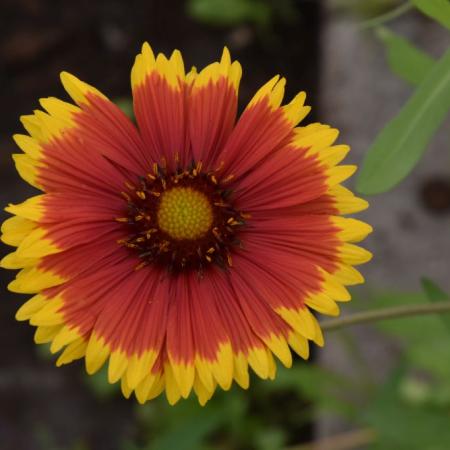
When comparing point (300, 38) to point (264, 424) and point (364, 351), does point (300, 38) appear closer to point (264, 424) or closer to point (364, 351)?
point (364, 351)

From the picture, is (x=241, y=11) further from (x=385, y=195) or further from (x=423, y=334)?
(x=423, y=334)

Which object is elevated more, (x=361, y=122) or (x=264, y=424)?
(x=361, y=122)

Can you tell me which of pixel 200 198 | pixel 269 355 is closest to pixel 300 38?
pixel 200 198

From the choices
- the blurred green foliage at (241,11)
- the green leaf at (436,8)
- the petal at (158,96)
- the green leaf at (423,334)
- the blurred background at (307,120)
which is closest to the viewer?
the green leaf at (436,8)

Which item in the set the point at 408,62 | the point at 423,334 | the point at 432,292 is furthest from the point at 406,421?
the point at 408,62

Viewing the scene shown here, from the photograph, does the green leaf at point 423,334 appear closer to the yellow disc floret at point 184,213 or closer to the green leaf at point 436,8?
the yellow disc floret at point 184,213

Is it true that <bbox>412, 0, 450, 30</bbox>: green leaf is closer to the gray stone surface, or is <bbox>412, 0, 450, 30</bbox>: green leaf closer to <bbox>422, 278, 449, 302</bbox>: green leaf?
<bbox>422, 278, 449, 302</bbox>: green leaf

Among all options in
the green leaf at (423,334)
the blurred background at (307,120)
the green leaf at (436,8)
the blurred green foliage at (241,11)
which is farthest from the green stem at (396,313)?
the blurred green foliage at (241,11)
